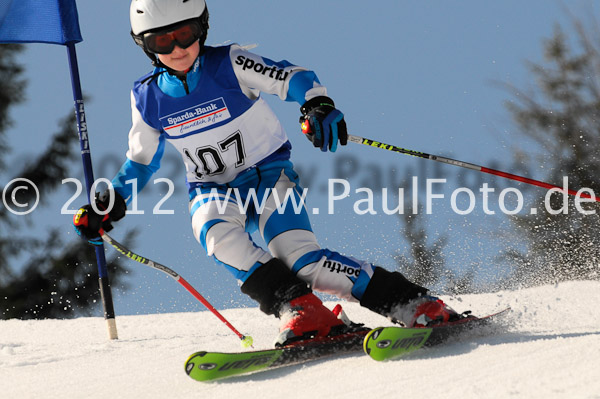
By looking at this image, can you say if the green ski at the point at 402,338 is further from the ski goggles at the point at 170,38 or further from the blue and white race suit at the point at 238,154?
the ski goggles at the point at 170,38

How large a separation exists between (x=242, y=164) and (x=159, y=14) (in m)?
0.86

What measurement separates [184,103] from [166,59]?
0.77 feet

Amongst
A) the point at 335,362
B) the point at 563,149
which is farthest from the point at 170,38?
the point at 563,149

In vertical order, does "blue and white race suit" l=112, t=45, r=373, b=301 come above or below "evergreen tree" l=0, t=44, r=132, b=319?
above

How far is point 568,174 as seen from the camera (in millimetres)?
11562

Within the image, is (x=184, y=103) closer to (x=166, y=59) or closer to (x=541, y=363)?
(x=166, y=59)

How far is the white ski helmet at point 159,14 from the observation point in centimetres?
352

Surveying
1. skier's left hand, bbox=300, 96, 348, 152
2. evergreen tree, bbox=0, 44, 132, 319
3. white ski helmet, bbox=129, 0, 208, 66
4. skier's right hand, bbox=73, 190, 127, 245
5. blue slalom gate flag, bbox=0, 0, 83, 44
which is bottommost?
evergreen tree, bbox=0, 44, 132, 319

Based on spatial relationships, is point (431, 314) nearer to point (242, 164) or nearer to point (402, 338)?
point (402, 338)

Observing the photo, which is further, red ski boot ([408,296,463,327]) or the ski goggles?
the ski goggles

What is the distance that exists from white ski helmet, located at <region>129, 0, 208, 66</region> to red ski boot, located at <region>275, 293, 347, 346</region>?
1488mm

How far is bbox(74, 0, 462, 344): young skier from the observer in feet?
11.0

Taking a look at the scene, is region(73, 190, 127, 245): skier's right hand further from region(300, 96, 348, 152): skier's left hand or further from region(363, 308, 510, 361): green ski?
region(363, 308, 510, 361): green ski

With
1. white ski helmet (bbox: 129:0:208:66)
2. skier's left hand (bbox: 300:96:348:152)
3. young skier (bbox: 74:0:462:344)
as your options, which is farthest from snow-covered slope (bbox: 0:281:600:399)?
white ski helmet (bbox: 129:0:208:66)
